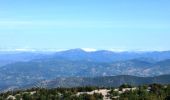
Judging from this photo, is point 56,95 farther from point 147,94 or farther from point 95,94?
point 147,94

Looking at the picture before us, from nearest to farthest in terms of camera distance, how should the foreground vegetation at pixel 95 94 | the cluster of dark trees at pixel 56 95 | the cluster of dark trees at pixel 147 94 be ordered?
1. the cluster of dark trees at pixel 147 94
2. the foreground vegetation at pixel 95 94
3. the cluster of dark trees at pixel 56 95

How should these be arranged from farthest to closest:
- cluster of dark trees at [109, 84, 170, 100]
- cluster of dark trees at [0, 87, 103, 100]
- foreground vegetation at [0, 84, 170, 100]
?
cluster of dark trees at [0, 87, 103, 100] < foreground vegetation at [0, 84, 170, 100] < cluster of dark trees at [109, 84, 170, 100]

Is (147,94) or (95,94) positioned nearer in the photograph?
(147,94)

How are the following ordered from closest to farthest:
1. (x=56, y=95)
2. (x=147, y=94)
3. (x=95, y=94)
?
(x=147, y=94) < (x=95, y=94) < (x=56, y=95)

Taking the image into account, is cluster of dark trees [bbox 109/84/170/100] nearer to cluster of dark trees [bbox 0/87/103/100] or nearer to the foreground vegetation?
the foreground vegetation

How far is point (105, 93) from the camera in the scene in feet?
154

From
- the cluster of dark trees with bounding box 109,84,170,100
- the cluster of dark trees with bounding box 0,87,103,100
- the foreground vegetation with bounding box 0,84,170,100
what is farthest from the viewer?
the cluster of dark trees with bounding box 0,87,103,100

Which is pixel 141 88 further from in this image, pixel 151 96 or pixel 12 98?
pixel 12 98

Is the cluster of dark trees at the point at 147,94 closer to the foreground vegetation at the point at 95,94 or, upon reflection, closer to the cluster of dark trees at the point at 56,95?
the foreground vegetation at the point at 95,94

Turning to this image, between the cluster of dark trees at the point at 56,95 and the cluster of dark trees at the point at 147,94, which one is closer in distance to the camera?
the cluster of dark trees at the point at 147,94

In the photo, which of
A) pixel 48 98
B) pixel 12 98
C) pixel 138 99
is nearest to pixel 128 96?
pixel 138 99

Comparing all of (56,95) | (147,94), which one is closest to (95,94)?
(56,95)

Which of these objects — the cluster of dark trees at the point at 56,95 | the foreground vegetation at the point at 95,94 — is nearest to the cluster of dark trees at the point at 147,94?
the foreground vegetation at the point at 95,94

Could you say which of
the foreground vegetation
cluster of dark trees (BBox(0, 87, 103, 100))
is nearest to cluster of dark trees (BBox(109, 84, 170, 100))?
the foreground vegetation
